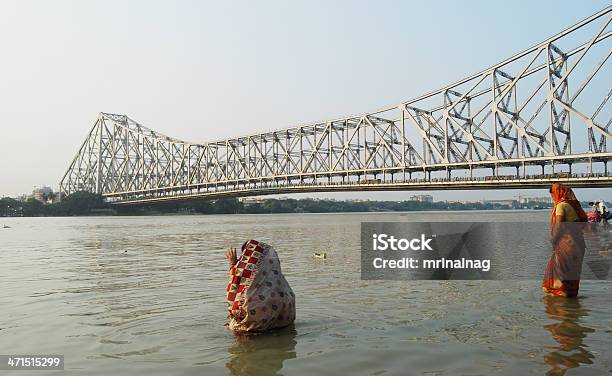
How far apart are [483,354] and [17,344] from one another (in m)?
5.38

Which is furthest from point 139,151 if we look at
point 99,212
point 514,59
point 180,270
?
point 180,270

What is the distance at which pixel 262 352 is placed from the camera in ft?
19.7

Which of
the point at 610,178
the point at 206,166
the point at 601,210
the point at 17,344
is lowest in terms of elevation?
the point at 17,344

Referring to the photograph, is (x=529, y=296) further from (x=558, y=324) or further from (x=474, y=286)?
(x=558, y=324)

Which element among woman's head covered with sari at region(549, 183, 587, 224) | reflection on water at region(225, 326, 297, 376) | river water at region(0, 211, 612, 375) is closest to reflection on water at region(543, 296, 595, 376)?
river water at region(0, 211, 612, 375)

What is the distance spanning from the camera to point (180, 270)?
47.4 feet

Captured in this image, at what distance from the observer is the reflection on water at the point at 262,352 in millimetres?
5438

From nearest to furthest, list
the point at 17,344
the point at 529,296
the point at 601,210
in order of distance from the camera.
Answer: the point at 17,344 → the point at 529,296 → the point at 601,210

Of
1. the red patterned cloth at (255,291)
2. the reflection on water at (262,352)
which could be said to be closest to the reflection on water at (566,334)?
the reflection on water at (262,352)

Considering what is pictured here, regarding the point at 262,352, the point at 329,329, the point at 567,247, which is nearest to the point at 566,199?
the point at 567,247

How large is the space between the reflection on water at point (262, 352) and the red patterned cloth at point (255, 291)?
18 centimetres

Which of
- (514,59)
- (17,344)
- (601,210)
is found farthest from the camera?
(514,59)

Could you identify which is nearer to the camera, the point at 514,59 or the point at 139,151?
the point at 514,59

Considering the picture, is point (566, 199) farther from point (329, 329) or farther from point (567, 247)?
point (329, 329)
